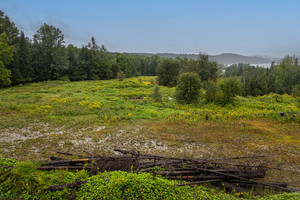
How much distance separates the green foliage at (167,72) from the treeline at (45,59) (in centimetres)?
1086

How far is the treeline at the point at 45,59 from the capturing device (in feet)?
110

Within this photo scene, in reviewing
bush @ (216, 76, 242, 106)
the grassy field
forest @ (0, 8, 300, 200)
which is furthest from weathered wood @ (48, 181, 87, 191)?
bush @ (216, 76, 242, 106)

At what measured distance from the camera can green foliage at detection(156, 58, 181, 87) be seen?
42406 mm

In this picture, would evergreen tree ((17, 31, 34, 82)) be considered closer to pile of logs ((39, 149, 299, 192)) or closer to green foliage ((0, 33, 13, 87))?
green foliage ((0, 33, 13, 87))

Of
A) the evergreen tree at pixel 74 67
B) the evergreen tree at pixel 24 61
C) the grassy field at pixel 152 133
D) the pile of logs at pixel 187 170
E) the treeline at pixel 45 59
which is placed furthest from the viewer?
the evergreen tree at pixel 74 67

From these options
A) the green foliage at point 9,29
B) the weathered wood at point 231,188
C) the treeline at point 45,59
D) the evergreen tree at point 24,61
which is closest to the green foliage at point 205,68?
the treeline at point 45,59

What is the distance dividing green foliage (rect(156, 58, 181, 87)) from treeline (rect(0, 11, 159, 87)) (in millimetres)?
10860

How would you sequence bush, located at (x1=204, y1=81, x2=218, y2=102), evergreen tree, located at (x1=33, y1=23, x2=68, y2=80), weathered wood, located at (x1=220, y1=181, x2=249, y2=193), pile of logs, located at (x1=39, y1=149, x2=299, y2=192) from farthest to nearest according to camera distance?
evergreen tree, located at (x1=33, y1=23, x2=68, y2=80) < bush, located at (x1=204, y1=81, x2=218, y2=102) < pile of logs, located at (x1=39, y1=149, x2=299, y2=192) < weathered wood, located at (x1=220, y1=181, x2=249, y2=193)

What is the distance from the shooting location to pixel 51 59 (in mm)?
43875

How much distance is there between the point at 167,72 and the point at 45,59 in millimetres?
33040

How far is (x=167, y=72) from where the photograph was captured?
42719 millimetres

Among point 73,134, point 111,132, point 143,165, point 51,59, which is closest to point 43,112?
point 73,134

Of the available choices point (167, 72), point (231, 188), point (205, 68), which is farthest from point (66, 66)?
point (231, 188)

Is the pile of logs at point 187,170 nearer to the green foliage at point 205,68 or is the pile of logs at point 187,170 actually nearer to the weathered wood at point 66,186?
the weathered wood at point 66,186
